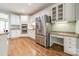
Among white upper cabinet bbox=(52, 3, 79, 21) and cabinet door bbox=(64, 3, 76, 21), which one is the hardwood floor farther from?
cabinet door bbox=(64, 3, 76, 21)

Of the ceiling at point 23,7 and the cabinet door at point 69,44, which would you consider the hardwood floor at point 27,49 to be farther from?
the ceiling at point 23,7

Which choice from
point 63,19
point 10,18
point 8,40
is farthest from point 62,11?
point 8,40

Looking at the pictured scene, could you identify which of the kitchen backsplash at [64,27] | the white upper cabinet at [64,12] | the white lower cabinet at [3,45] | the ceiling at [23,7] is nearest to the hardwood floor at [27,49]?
the white lower cabinet at [3,45]

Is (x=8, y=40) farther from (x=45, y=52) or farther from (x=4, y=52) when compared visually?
(x=45, y=52)

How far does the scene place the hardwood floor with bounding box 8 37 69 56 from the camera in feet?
7.38

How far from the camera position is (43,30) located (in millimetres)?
2471

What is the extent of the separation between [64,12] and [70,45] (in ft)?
2.41

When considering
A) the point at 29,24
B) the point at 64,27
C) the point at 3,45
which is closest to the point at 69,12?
the point at 64,27

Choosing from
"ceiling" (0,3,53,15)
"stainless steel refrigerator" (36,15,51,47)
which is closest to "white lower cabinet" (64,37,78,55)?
"stainless steel refrigerator" (36,15,51,47)

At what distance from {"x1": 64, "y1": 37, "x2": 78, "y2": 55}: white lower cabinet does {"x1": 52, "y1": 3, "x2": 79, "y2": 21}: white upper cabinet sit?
1.60 feet

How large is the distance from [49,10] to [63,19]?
1.34ft

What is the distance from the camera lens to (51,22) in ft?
7.93

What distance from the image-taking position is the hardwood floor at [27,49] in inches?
88.5

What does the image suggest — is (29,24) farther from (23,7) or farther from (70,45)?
(70,45)
